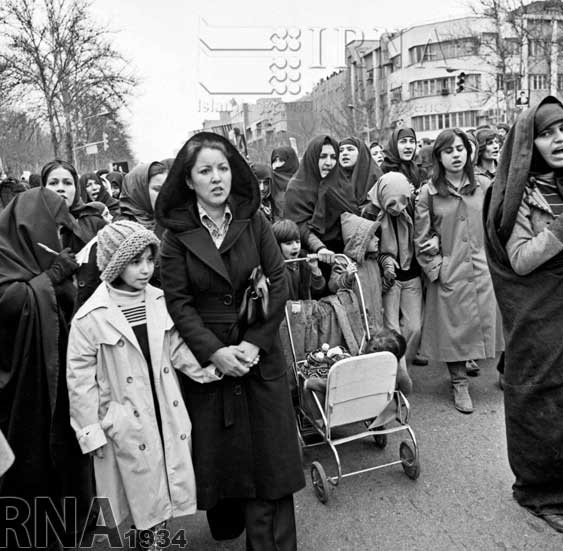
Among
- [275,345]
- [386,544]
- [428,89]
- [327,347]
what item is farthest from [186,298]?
[428,89]

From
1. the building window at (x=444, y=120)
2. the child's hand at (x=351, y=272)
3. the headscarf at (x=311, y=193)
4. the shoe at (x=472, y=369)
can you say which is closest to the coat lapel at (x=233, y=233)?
the child's hand at (x=351, y=272)

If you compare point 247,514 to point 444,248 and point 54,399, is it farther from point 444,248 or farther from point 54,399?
point 444,248

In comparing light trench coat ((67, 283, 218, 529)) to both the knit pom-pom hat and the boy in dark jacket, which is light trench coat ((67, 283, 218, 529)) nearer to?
the knit pom-pom hat

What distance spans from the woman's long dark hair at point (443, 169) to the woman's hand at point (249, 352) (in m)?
2.71

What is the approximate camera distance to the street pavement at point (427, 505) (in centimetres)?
299

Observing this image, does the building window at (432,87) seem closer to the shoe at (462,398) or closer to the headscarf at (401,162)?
the headscarf at (401,162)

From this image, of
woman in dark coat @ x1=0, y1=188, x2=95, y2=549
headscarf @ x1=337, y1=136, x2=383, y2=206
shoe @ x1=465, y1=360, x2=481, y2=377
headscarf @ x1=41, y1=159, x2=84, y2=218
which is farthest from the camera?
headscarf @ x1=337, y1=136, x2=383, y2=206

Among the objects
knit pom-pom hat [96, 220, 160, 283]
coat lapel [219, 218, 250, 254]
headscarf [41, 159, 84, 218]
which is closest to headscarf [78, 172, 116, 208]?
headscarf [41, 159, 84, 218]

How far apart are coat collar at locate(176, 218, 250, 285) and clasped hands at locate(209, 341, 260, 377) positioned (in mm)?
321

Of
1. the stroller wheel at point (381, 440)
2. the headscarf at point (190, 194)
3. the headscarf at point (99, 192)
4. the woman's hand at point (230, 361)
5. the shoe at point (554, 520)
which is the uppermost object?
the headscarf at point (99, 192)

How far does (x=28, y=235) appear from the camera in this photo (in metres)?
2.91

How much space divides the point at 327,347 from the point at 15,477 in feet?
6.62

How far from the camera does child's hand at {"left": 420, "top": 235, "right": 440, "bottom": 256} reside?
15.4 ft

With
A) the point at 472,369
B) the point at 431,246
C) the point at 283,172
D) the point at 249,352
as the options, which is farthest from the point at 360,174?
the point at 249,352
